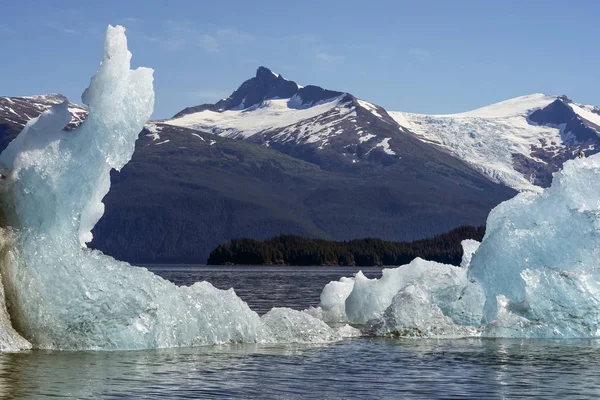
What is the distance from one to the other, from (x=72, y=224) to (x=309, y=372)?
954cm

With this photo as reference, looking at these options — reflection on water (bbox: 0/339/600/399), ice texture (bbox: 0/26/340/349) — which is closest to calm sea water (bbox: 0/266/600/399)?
reflection on water (bbox: 0/339/600/399)

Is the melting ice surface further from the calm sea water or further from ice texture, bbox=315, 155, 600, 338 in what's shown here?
the calm sea water

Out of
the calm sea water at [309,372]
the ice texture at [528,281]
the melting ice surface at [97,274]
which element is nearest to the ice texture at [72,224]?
the melting ice surface at [97,274]

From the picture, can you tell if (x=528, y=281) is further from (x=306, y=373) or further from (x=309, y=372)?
(x=306, y=373)

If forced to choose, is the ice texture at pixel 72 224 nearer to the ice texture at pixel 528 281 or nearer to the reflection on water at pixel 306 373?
the reflection on water at pixel 306 373

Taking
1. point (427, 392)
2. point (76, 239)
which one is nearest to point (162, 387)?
point (427, 392)

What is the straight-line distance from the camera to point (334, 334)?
45.6 meters

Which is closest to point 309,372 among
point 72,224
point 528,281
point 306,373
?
point 306,373

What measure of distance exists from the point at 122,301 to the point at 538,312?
19393mm

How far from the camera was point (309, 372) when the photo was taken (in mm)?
32688

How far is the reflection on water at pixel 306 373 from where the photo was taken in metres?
28.3

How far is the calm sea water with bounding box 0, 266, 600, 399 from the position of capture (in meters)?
28.2

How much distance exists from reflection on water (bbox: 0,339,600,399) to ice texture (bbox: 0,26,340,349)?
1163mm

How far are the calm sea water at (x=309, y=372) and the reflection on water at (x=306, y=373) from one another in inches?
1.1
